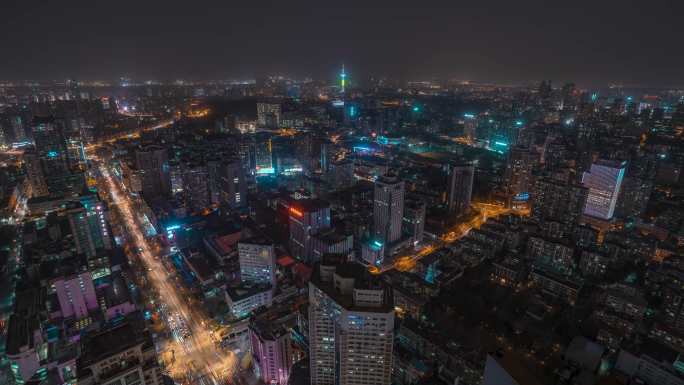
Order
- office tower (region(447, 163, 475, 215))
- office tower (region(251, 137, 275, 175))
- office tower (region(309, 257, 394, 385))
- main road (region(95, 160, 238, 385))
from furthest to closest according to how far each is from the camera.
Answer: office tower (region(251, 137, 275, 175))
office tower (region(447, 163, 475, 215))
main road (region(95, 160, 238, 385))
office tower (region(309, 257, 394, 385))

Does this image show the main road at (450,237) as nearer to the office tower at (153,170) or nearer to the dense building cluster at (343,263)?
the dense building cluster at (343,263)

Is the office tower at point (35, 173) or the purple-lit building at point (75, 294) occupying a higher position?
the office tower at point (35, 173)

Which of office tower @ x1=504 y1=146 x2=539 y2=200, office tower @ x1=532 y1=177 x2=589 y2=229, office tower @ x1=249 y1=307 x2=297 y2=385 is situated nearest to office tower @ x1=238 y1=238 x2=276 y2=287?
office tower @ x1=249 y1=307 x2=297 y2=385

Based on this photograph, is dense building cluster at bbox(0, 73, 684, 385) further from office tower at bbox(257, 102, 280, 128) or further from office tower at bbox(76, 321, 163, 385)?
office tower at bbox(257, 102, 280, 128)

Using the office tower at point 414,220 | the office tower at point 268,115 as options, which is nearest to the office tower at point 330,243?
the office tower at point 414,220

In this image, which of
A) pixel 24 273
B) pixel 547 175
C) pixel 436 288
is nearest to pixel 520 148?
pixel 547 175

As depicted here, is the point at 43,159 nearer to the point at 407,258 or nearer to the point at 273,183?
the point at 273,183

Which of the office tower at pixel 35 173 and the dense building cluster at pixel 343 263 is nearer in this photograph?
the dense building cluster at pixel 343 263
